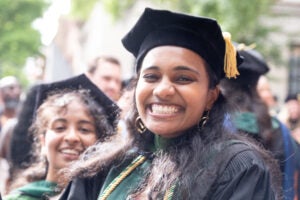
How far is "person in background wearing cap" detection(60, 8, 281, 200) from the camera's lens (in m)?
2.48

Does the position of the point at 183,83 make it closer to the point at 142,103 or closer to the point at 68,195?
the point at 142,103

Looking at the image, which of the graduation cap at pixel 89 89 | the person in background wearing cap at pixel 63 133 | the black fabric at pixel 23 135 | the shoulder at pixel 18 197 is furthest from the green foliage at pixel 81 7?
the shoulder at pixel 18 197

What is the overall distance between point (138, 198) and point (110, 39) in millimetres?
15351

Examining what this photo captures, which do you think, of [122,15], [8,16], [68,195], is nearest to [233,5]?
[122,15]

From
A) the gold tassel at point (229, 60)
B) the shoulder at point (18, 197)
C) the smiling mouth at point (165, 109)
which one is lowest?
the shoulder at point (18, 197)

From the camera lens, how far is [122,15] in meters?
14.7

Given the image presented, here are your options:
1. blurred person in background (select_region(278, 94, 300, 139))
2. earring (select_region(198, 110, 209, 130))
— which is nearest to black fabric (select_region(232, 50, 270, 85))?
earring (select_region(198, 110, 209, 130))

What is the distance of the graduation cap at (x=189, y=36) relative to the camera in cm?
263

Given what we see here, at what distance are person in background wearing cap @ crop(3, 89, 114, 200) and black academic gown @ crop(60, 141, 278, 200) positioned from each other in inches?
40.7

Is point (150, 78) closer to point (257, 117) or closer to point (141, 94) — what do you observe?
point (141, 94)

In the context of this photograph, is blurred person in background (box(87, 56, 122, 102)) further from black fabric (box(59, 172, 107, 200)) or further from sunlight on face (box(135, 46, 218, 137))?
sunlight on face (box(135, 46, 218, 137))

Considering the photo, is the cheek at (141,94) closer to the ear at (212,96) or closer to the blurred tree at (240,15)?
the ear at (212,96)

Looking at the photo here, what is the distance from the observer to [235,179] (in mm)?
2439

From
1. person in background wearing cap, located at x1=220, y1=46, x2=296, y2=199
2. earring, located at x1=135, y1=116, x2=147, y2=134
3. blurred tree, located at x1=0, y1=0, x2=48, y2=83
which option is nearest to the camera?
earring, located at x1=135, y1=116, x2=147, y2=134
